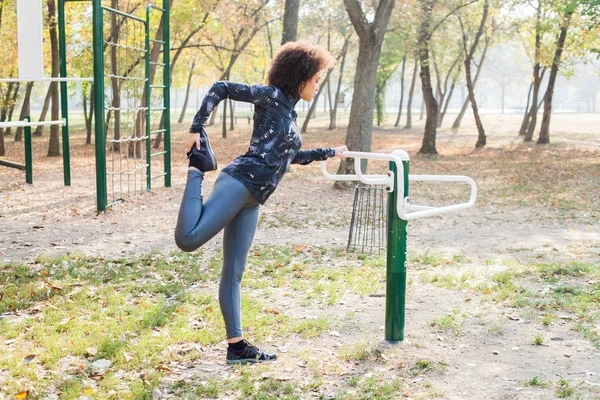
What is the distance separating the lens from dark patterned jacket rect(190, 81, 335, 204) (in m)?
3.29

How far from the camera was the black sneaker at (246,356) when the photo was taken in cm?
373

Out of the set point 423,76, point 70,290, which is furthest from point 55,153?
point 70,290

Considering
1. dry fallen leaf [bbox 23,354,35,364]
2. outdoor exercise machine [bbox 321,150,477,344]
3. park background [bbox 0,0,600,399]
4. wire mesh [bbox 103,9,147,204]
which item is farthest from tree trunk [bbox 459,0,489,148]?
dry fallen leaf [bbox 23,354,35,364]

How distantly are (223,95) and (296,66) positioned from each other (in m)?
0.44

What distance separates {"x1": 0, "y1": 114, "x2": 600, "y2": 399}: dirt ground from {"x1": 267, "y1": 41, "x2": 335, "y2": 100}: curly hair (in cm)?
158

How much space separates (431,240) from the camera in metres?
7.78

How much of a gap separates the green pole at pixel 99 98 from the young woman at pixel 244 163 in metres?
5.88

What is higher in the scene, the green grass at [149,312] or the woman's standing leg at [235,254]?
the woman's standing leg at [235,254]

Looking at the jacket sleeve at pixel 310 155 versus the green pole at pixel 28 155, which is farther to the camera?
the green pole at pixel 28 155

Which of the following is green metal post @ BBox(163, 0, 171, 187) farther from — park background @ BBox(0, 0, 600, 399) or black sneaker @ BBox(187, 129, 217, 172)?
black sneaker @ BBox(187, 129, 217, 172)

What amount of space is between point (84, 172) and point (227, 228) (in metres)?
11.6

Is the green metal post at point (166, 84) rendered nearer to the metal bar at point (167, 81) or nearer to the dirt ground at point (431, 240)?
the metal bar at point (167, 81)

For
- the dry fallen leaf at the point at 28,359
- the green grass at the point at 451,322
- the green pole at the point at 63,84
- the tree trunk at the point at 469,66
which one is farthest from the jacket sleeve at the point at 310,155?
the tree trunk at the point at 469,66

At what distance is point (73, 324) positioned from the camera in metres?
4.36
